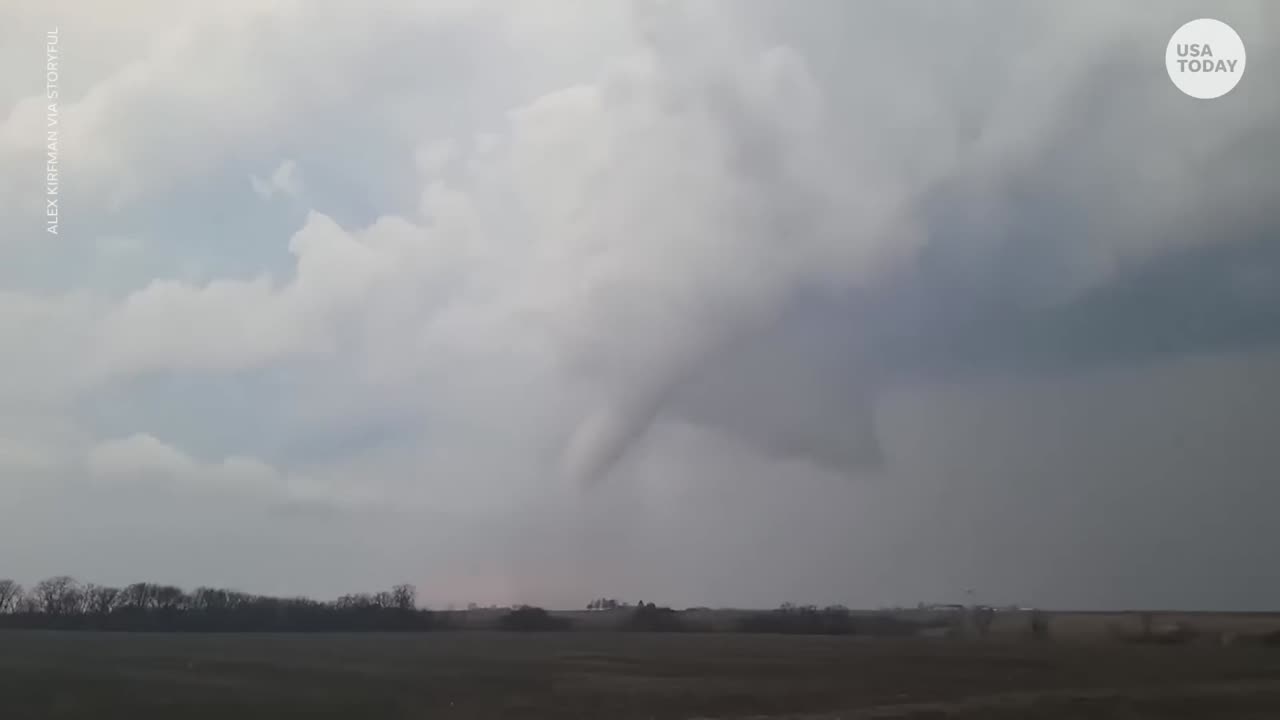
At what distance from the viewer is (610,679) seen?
35.9 meters

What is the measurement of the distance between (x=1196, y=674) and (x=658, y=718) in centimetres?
2692

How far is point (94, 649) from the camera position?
4203 cm

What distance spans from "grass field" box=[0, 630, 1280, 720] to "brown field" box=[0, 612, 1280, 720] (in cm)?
11

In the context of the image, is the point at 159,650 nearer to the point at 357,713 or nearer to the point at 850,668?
the point at 357,713

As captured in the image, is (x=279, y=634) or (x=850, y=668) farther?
(x=279, y=634)

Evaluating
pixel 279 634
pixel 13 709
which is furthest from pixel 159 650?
pixel 13 709

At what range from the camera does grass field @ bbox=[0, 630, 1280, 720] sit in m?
28.6

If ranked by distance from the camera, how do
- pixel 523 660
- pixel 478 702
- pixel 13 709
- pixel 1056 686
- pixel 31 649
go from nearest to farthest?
pixel 13 709
pixel 478 702
pixel 1056 686
pixel 31 649
pixel 523 660

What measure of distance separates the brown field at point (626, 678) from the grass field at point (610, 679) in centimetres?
11

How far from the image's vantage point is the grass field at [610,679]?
28.6 metres

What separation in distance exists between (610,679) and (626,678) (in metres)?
0.69

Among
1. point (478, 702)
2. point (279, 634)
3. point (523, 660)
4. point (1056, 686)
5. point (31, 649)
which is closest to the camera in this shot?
point (478, 702)

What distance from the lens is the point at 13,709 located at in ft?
88.1

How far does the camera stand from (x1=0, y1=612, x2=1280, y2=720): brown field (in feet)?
93.8
